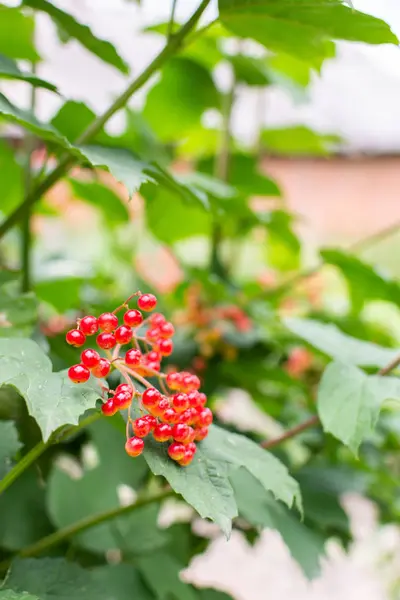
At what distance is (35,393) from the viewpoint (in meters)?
0.29

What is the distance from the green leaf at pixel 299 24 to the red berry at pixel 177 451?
27 centimetres

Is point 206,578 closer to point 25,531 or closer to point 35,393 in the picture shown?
point 25,531

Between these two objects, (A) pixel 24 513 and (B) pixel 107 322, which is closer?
(B) pixel 107 322

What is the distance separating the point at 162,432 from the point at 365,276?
1.21 ft

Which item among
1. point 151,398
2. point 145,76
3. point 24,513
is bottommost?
point 24,513

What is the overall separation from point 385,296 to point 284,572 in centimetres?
102

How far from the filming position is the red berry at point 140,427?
32 centimetres

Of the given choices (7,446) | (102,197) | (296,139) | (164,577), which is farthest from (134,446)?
(296,139)

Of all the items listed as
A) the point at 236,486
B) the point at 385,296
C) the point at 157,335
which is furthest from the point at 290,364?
the point at 157,335

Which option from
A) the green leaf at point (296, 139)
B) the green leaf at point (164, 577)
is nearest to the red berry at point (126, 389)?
the green leaf at point (164, 577)

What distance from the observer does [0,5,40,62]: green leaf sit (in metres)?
0.55

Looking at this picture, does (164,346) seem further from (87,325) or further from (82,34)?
(82,34)

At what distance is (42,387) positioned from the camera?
0.99 ft

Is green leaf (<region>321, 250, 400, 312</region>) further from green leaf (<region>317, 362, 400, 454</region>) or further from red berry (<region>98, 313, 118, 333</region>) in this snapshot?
red berry (<region>98, 313, 118, 333</region>)
